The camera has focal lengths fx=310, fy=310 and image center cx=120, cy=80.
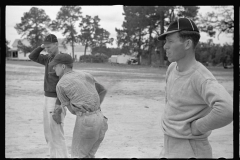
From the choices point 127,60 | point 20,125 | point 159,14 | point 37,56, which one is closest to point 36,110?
point 20,125

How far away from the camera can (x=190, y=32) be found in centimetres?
207

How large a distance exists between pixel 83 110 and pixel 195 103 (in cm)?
128

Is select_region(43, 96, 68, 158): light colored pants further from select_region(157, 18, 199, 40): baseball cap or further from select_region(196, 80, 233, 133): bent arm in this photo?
select_region(196, 80, 233, 133): bent arm

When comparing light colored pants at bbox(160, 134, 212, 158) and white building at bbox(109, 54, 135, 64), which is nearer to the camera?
light colored pants at bbox(160, 134, 212, 158)

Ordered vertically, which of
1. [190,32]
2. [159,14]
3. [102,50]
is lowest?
[190,32]

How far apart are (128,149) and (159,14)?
2525cm

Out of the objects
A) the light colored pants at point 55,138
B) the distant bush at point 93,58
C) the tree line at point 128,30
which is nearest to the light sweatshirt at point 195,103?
the light colored pants at point 55,138

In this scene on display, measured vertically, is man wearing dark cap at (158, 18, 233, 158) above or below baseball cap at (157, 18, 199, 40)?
below

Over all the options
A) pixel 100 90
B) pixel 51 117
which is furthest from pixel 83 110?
pixel 51 117

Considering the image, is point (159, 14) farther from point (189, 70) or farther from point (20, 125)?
point (189, 70)

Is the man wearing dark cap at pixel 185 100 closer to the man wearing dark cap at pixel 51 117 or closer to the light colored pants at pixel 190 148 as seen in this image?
the light colored pants at pixel 190 148

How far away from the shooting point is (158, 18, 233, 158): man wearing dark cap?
1958 millimetres

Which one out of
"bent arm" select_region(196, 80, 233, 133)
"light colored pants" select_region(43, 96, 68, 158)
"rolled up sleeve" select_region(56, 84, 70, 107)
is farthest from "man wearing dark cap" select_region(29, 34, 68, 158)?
"bent arm" select_region(196, 80, 233, 133)

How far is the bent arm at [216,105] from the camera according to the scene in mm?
1729
